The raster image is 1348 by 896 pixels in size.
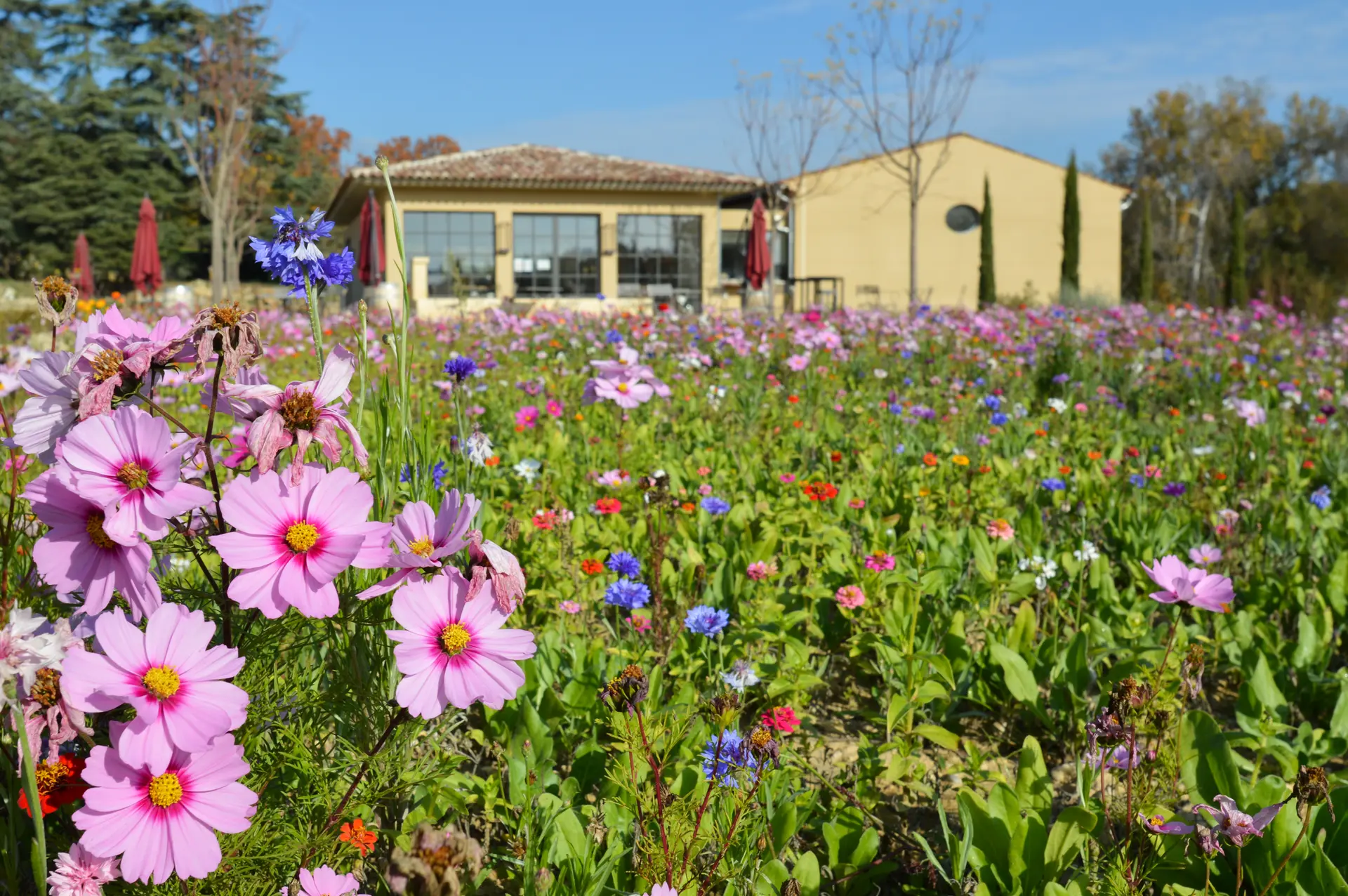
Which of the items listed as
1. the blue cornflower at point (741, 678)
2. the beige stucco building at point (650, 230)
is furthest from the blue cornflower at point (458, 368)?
the beige stucco building at point (650, 230)

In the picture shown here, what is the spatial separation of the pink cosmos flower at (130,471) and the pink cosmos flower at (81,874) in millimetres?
377

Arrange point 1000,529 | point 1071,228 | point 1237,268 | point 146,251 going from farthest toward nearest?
point 1071,228 → point 1237,268 → point 146,251 → point 1000,529

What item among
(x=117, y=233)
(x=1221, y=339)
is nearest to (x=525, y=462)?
(x=1221, y=339)

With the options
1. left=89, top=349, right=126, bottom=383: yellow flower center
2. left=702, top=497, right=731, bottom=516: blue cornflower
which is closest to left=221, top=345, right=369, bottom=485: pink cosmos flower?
left=89, top=349, right=126, bottom=383: yellow flower center

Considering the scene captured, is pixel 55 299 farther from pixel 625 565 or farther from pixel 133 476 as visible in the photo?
pixel 625 565

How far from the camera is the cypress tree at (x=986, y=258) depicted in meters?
28.2

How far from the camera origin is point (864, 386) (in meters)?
5.94

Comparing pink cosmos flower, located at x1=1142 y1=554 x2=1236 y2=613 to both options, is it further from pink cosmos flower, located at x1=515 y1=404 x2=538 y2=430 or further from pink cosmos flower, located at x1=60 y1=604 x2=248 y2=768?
pink cosmos flower, located at x1=515 y1=404 x2=538 y2=430

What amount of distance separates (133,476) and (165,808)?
340mm

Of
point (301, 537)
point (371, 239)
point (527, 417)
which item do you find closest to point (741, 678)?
point (301, 537)

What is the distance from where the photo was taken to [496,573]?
105cm

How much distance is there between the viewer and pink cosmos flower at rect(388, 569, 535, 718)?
41.2 inches

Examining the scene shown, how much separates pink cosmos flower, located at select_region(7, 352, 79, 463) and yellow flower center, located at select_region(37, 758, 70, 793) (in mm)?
339

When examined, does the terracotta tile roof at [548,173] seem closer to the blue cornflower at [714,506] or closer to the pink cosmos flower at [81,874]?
the blue cornflower at [714,506]
